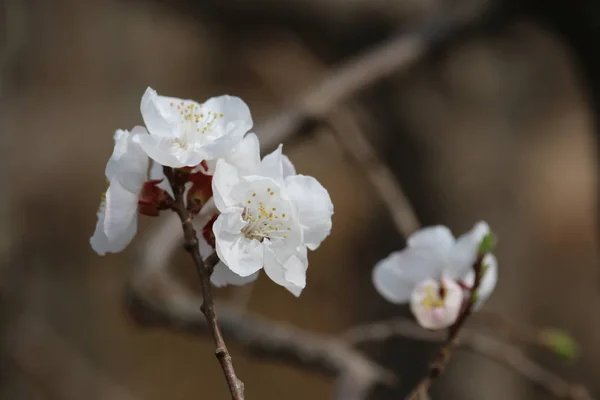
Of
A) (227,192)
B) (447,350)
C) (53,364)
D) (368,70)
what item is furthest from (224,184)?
(53,364)

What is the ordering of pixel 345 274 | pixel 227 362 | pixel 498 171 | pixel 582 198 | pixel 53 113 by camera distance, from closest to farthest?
1. pixel 227 362
2. pixel 498 171
3. pixel 345 274
4. pixel 53 113
5. pixel 582 198

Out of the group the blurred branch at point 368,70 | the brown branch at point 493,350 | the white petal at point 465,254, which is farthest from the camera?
the blurred branch at point 368,70

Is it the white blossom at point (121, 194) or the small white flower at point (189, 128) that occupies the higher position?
the small white flower at point (189, 128)

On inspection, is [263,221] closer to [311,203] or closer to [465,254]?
[311,203]

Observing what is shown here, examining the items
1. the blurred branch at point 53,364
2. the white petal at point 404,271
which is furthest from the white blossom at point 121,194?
the blurred branch at point 53,364

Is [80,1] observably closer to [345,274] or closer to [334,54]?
[345,274]

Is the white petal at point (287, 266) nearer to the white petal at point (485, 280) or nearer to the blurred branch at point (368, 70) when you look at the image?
the white petal at point (485, 280)

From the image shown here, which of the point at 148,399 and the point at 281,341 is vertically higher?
the point at 148,399

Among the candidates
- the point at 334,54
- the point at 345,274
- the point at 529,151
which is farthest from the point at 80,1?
the point at 529,151

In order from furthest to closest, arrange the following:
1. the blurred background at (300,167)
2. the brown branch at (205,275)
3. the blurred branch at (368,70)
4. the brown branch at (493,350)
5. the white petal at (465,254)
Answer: the blurred background at (300,167)
the blurred branch at (368,70)
the brown branch at (493,350)
the white petal at (465,254)
the brown branch at (205,275)
